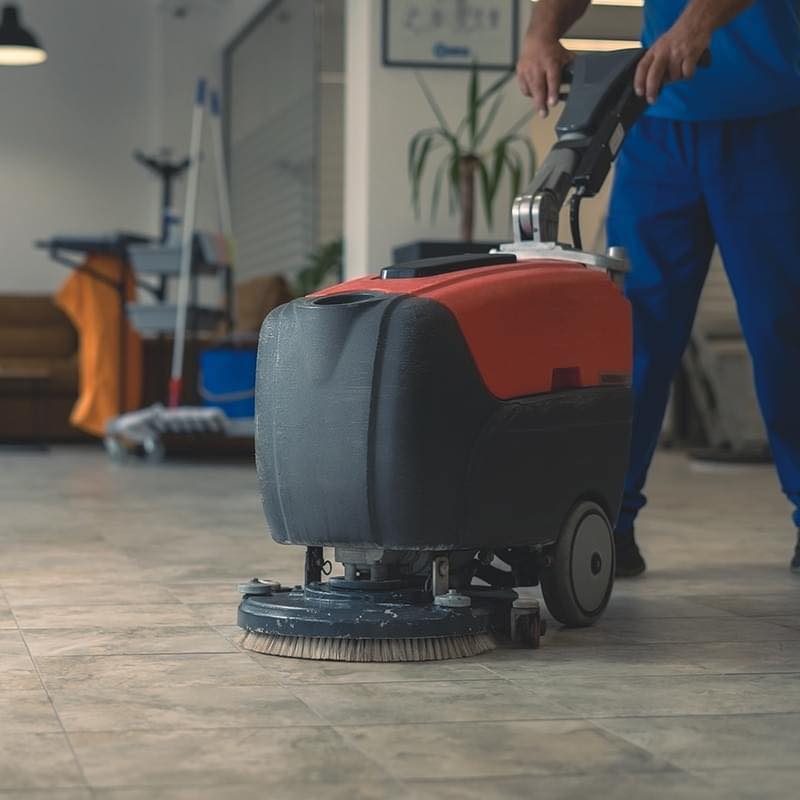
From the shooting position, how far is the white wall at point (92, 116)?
9.02m

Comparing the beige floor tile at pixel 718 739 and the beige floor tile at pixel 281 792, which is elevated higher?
the beige floor tile at pixel 281 792

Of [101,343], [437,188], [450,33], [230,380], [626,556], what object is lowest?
[626,556]

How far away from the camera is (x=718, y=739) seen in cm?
130

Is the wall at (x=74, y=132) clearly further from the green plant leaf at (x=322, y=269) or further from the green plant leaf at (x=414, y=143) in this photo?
the green plant leaf at (x=414, y=143)

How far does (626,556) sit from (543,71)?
745 mm

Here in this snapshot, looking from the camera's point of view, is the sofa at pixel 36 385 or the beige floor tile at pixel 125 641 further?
the sofa at pixel 36 385

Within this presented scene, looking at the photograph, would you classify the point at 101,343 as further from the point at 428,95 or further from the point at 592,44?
Answer: the point at 592,44

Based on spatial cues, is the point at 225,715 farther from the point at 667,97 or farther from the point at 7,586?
the point at 667,97

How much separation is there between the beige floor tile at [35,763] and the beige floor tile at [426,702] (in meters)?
0.24

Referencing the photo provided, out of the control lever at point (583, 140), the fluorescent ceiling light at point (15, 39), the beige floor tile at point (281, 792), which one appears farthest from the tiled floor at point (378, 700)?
the fluorescent ceiling light at point (15, 39)

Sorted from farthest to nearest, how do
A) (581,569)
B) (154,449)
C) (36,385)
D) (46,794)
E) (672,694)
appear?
(36,385) → (154,449) → (581,569) → (672,694) → (46,794)

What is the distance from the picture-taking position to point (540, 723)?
1360 mm

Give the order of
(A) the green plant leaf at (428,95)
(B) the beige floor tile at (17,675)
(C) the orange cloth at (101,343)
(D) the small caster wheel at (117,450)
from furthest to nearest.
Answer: (C) the orange cloth at (101,343) → (D) the small caster wheel at (117,450) → (A) the green plant leaf at (428,95) → (B) the beige floor tile at (17,675)

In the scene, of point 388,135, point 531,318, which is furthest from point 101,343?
point 531,318
